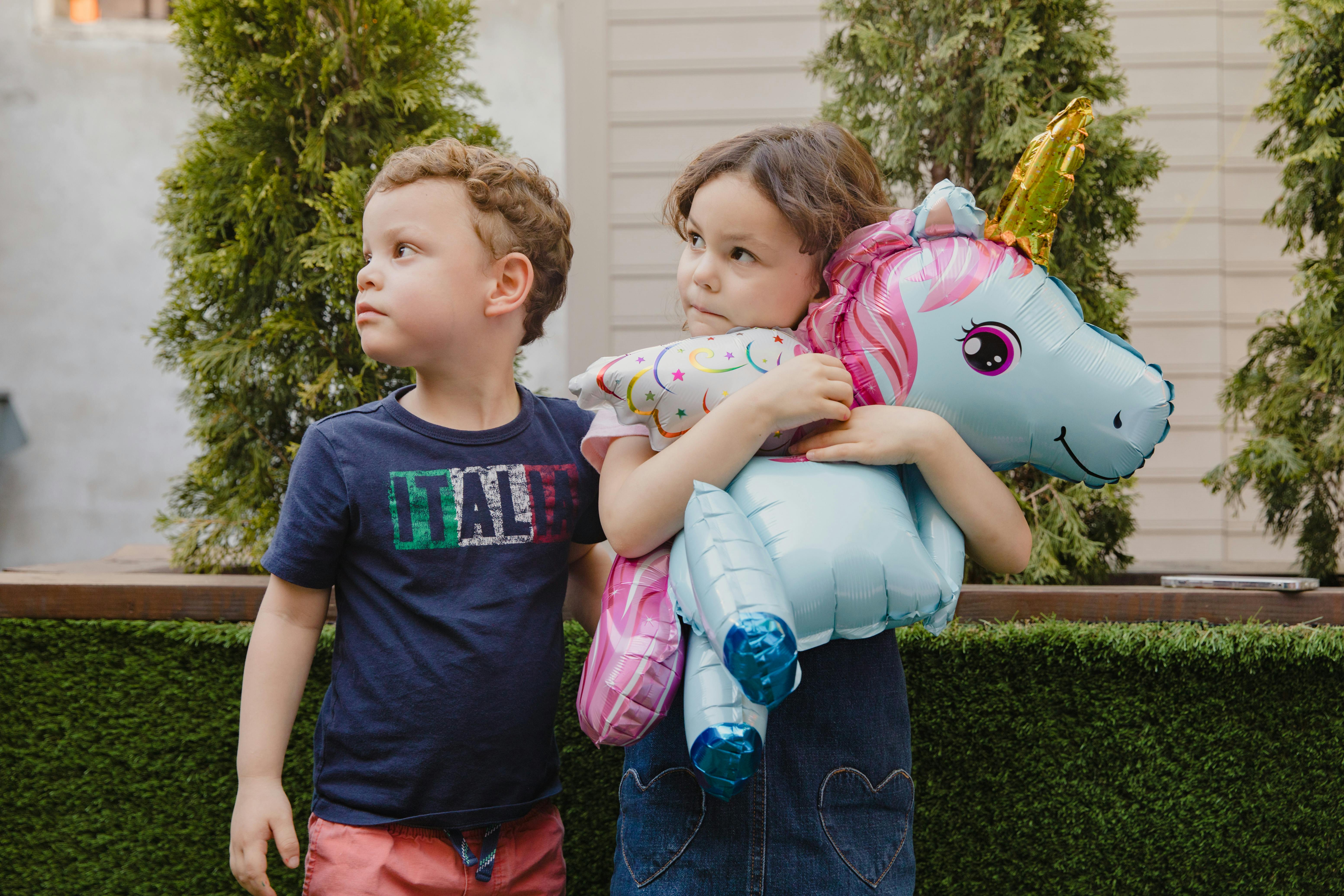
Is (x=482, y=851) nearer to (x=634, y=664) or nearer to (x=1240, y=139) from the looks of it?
(x=634, y=664)

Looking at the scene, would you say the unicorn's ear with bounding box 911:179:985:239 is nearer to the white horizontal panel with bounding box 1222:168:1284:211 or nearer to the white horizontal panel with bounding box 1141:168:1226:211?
the white horizontal panel with bounding box 1141:168:1226:211

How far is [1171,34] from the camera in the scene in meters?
4.34

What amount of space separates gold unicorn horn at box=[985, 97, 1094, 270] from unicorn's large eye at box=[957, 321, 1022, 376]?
0.42ft

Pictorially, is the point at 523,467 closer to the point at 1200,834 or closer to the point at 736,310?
the point at 736,310

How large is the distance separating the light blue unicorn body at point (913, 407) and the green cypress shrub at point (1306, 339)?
1.98 m

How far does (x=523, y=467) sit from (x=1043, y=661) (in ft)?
3.85

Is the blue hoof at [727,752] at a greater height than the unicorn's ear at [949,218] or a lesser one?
lesser

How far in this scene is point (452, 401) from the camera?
4.56 feet

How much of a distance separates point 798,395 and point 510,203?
0.57 meters

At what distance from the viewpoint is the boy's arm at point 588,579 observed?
4.96 feet

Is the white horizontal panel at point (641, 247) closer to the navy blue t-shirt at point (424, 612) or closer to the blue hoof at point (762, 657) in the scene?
the navy blue t-shirt at point (424, 612)

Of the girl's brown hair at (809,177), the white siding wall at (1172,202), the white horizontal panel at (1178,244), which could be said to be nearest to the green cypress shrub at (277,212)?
the girl's brown hair at (809,177)

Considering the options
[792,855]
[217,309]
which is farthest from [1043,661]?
[217,309]

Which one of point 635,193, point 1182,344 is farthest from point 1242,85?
point 635,193
